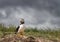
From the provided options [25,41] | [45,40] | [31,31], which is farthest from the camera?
[31,31]

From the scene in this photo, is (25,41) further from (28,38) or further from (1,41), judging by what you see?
(1,41)

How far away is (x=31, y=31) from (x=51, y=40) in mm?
3103

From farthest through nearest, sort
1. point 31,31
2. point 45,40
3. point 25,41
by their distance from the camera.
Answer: point 31,31 < point 45,40 < point 25,41

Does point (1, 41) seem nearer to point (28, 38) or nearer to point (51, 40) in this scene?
point (28, 38)

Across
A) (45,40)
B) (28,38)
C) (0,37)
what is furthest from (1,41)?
(45,40)

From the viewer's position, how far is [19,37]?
630 inches

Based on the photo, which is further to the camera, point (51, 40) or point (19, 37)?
point (51, 40)

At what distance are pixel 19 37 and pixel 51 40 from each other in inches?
99.4

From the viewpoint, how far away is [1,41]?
16.1m

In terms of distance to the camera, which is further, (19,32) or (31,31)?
(31,31)

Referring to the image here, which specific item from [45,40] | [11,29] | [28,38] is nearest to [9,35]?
[28,38]

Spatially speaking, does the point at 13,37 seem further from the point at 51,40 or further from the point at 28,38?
the point at 51,40

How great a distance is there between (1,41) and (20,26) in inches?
60.5

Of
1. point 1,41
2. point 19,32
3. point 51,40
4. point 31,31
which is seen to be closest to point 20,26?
point 19,32
